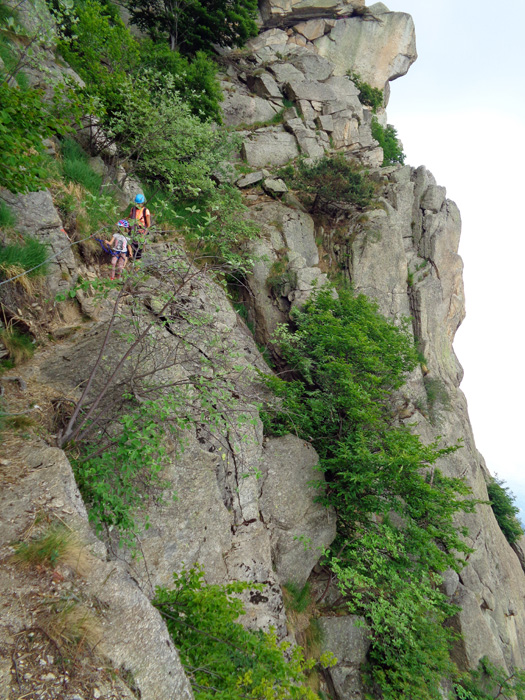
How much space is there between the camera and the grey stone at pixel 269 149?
1808 cm

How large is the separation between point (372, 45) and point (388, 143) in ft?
31.5

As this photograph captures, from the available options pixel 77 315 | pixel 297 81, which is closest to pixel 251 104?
pixel 297 81

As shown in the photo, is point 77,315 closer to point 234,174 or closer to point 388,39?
point 234,174

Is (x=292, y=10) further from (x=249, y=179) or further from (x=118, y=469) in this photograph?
(x=118, y=469)

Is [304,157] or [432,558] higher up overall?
[304,157]

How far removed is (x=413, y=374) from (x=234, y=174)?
39.2 ft

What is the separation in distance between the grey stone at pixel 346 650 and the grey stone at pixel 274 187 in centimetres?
1562

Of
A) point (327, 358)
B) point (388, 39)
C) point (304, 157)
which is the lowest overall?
A: point (327, 358)

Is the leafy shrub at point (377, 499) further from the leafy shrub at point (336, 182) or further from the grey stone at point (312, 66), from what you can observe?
the grey stone at point (312, 66)

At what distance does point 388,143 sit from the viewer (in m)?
25.8

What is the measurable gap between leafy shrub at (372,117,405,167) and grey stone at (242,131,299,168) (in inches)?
331

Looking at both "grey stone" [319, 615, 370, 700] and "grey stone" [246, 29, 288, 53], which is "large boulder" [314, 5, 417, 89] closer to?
"grey stone" [246, 29, 288, 53]

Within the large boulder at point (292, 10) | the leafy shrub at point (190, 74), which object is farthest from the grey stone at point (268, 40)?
the leafy shrub at point (190, 74)

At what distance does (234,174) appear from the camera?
1573 centimetres
